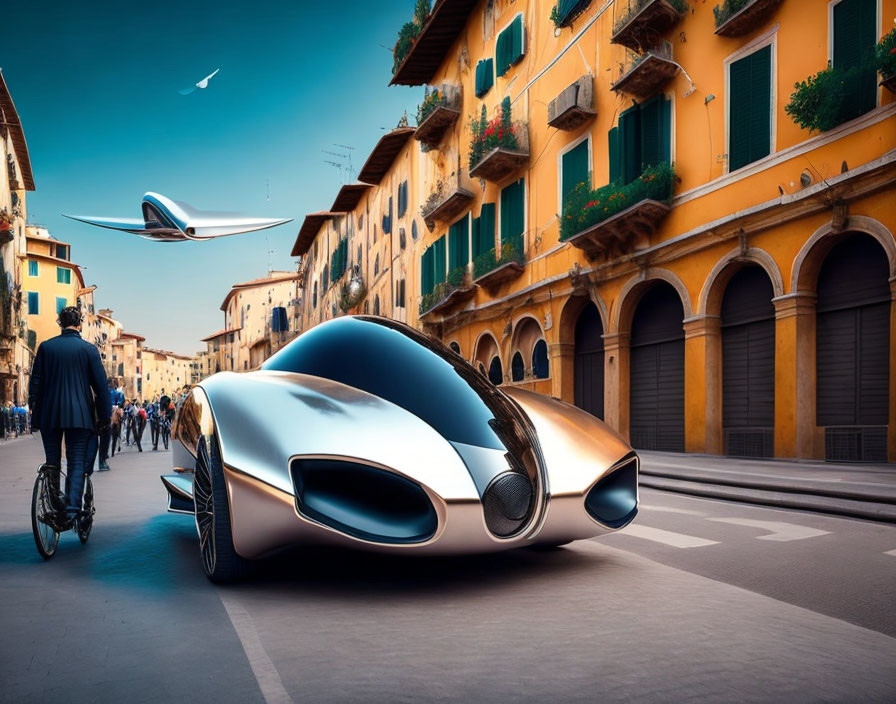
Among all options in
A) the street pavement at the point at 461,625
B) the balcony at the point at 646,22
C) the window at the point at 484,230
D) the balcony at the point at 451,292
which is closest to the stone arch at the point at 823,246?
the balcony at the point at 646,22

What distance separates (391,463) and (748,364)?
12629mm

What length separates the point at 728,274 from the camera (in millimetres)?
15125

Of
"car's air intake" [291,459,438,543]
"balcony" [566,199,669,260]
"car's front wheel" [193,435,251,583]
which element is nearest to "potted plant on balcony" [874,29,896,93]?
"balcony" [566,199,669,260]

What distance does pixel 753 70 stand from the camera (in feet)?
46.5

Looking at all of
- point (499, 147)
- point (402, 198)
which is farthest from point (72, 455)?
point (402, 198)

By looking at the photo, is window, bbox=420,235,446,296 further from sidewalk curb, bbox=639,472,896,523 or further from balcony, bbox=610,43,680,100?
sidewalk curb, bbox=639,472,896,523

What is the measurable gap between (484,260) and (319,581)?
20.3 meters

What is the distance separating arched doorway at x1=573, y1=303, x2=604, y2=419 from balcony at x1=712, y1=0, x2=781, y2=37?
7188mm

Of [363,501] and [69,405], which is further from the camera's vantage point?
[69,405]

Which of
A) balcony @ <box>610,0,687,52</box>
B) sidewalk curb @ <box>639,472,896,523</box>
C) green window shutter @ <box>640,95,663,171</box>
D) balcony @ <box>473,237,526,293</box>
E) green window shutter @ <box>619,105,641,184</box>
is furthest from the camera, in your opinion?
balcony @ <box>473,237,526,293</box>

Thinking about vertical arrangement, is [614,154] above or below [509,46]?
below

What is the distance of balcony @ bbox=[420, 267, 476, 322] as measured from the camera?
84.5 ft

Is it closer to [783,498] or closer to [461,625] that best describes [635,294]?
[783,498]

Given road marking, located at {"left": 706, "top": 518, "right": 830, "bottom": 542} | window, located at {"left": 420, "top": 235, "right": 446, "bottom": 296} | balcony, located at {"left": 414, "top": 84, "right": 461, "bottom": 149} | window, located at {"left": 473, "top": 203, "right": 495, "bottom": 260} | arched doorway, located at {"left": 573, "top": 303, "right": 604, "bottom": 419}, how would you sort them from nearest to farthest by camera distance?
road marking, located at {"left": 706, "top": 518, "right": 830, "bottom": 542}
arched doorway, located at {"left": 573, "top": 303, "right": 604, "bottom": 419}
window, located at {"left": 473, "top": 203, "right": 495, "bottom": 260}
balcony, located at {"left": 414, "top": 84, "right": 461, "bottom": 149}
window, located at {"left": 420, "top": 235, "right": 446, "bottom": 296}
